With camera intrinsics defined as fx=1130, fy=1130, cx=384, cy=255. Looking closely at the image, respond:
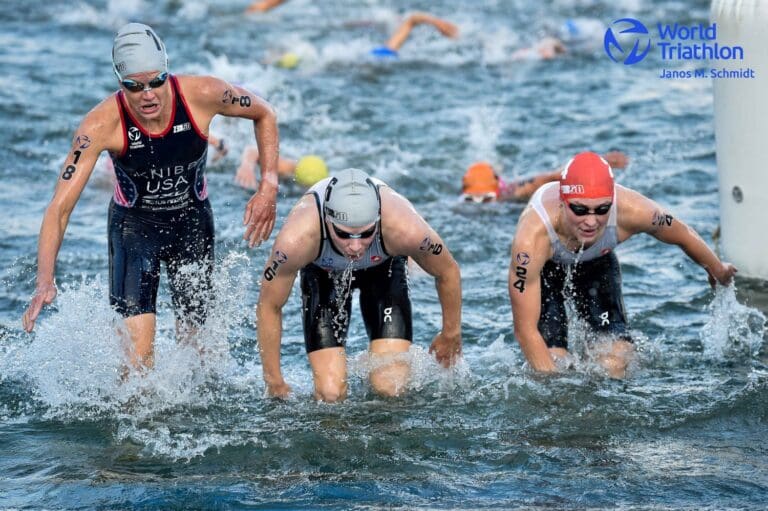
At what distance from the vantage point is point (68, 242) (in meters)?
11.3

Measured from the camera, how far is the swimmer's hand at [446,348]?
7285 mm

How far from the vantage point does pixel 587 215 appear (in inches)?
275

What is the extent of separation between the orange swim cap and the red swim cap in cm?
496

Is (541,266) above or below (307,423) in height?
above

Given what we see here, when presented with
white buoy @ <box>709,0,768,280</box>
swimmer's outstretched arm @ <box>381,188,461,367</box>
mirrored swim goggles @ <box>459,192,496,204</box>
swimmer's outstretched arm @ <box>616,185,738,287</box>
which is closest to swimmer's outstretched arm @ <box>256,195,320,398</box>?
swimmer's outstretched arm @ <box>381,188,461,367</box>

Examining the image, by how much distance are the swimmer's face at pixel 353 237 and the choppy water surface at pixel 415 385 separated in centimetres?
Result: 119

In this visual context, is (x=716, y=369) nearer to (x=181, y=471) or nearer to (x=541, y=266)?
(x=541, y=266)

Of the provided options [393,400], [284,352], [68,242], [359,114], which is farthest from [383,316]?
[359,114]

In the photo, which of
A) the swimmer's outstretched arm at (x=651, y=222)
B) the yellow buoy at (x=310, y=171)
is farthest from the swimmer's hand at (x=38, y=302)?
the yellow buoy at (x=310, y=171)

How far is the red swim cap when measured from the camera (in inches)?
272

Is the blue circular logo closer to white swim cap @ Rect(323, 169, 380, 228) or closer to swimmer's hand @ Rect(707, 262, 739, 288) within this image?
swimmer's hand @ Rect(707, 262, 739, 288)

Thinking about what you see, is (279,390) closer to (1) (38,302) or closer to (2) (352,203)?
(2) (352,203)

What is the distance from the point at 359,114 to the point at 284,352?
7355 mm

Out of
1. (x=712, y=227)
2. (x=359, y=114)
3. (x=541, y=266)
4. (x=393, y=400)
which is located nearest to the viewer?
(x=541, y=266)
